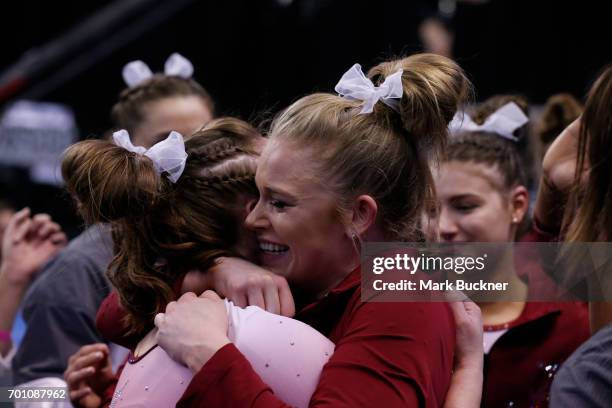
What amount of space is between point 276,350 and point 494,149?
48.7 inches

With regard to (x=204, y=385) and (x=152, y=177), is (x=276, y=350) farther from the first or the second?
(x=152, y=177)

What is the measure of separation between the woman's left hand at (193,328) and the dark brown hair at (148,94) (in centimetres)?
127

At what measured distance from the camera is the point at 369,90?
1.54 metres

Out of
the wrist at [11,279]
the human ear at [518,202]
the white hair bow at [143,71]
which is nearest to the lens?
the human ear at [518,202]

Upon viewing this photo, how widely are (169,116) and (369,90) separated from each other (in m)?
1.17

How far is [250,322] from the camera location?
1.38 meters

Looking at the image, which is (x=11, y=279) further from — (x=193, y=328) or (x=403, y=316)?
(x=403, y=316)

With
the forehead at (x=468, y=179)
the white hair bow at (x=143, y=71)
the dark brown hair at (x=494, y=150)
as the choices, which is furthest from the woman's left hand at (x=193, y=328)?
the white hair bow at (x=143, y=71)

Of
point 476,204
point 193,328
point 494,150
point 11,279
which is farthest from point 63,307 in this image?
point 494,150

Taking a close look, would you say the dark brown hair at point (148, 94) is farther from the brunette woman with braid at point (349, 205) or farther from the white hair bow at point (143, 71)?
the brunette woman with braid at point (349, 205)

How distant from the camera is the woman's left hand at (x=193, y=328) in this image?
52.8 inches

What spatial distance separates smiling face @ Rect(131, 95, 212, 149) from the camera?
8.46 feet

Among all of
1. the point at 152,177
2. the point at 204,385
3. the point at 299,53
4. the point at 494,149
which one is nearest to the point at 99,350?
the point at 152,177

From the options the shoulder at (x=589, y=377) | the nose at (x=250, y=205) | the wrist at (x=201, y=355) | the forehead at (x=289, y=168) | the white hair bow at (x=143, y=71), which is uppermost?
the white hair bow at (x=143, y=71)
